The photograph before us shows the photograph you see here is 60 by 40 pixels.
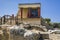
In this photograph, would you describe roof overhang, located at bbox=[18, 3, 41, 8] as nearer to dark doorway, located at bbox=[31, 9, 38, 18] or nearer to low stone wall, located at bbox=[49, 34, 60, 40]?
dark doorway, located at bbox=[31, 9, 38, 18]

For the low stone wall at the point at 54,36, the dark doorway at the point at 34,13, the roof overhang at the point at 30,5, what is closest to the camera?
the low stone wall at the point at 54,36

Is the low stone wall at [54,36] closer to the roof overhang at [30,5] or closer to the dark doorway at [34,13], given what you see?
the roof overhang at [30,5]

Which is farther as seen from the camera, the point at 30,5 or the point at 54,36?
the point at 30,5

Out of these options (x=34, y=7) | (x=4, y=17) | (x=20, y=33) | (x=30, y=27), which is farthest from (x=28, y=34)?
(x=34, y=7)

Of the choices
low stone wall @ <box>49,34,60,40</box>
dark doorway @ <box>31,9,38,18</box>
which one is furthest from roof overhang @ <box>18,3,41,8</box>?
low stone wall @ <box>49,34,60,40</box>

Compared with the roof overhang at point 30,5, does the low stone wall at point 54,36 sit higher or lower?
lower

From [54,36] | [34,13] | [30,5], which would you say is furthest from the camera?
[34,13]

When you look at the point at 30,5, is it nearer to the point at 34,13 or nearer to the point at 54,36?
the point at 34,13

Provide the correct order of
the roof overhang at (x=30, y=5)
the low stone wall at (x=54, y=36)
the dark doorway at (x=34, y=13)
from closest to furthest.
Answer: the low stone wall at (x=54, y=36), the roof overhang at (x=30, y=5), the dark doorway at (x=34, y=13)

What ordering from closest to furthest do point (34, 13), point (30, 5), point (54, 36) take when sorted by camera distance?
point (54, 36)
point (30, 5)
point (34, 13)

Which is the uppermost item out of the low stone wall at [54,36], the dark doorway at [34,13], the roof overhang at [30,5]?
the roof overhang at [30,5]

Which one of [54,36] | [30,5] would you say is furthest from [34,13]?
[54,36]

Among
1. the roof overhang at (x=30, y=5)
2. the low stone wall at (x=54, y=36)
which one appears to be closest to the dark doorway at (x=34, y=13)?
the roof overhang at (x=30, y=5)

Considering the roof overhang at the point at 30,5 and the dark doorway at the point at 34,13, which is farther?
the dark doorway at the point at 34,13
